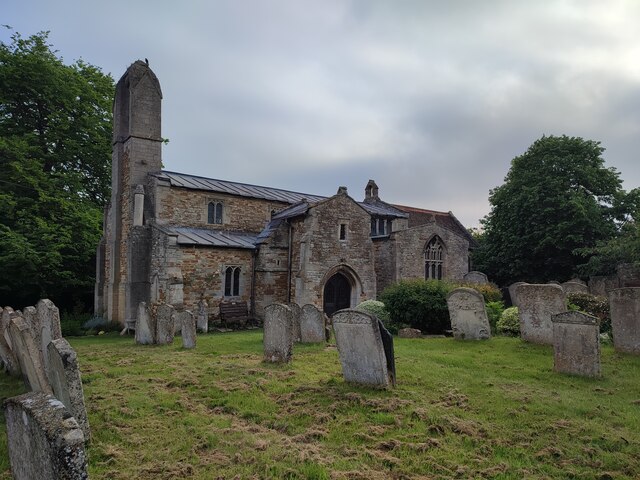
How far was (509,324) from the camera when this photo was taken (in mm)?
13297

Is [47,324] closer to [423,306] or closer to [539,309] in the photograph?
[423,306]

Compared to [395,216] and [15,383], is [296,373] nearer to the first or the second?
[15,383]

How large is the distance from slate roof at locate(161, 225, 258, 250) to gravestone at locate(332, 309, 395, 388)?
1267 centimetres

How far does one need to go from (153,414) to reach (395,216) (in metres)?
21.9

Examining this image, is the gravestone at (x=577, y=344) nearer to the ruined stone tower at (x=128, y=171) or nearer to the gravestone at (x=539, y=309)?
the gravestone at (x=539, y=309)

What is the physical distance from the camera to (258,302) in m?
20.3

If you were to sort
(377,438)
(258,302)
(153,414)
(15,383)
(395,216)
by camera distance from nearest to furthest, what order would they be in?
1. (377,438)
2. (153,414)
3. (15,383)
4. (258,302)
5. (395,216)

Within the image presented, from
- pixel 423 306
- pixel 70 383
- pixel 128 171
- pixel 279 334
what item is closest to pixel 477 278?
pixel 423 306

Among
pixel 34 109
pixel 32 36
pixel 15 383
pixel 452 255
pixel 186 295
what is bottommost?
pixel 15 383

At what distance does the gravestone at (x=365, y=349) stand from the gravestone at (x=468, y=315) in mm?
5667

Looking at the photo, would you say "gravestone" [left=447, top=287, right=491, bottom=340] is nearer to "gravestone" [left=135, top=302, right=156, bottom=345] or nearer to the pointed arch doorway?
Result: the pointed arch doorway

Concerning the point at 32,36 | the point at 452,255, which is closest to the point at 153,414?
the point at 452,255

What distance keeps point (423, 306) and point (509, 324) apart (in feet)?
9.20

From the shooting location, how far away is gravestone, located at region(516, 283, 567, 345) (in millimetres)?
10664
